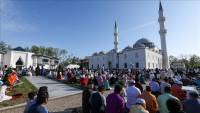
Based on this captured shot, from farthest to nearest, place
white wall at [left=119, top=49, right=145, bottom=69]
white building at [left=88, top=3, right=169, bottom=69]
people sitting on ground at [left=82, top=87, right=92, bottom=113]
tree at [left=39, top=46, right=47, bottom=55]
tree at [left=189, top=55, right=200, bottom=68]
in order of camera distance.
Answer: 1. tree at [left=39, top=46, right=47, bottom=55]
2. tree at [left=189, top=55, right=200, bottom=68]
3. white wall at [left=119, top=49, right=145, bottom=69]
4. white building at [left=88, top=3, right=169, bottom=69]
5. people sitting on ground at [left=82, top=87, right=92, bottom=113]

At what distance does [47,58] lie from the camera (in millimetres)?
69062

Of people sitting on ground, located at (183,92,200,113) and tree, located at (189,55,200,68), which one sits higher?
tree, located at (189,55,200,68)

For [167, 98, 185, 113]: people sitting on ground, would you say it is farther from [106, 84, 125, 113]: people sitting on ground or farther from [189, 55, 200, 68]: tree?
[189, 55, 200, 68]: tree

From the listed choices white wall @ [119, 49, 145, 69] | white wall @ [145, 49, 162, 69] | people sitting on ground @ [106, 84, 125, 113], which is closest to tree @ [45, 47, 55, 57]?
white wall @ [119, 49, 145, 69]

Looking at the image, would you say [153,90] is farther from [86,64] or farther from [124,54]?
[86,64]

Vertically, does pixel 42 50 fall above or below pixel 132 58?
above

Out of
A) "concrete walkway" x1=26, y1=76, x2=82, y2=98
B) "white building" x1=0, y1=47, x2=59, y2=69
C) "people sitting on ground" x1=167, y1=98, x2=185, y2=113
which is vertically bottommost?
"concrete walkway" x1=26, y1=76, x2=82, y2=98

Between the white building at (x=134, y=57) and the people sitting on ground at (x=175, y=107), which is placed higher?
the white building at (x=134, y=57)

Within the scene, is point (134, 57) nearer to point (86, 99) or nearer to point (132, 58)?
point (132, 58)

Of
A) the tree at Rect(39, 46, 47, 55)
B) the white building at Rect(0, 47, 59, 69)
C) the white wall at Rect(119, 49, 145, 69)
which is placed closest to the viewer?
the white building at Rect(0, 47, 59, 69)

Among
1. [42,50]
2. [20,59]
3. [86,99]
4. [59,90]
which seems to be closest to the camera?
[86,99]

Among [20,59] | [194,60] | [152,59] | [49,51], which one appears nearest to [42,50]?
[49,51]

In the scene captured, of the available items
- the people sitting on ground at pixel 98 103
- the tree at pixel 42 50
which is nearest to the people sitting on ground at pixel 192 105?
the people sitting on ground at pixel 98 103

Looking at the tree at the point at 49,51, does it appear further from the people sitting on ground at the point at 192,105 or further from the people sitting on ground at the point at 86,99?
the people sitting on ground at the point at 192,105
